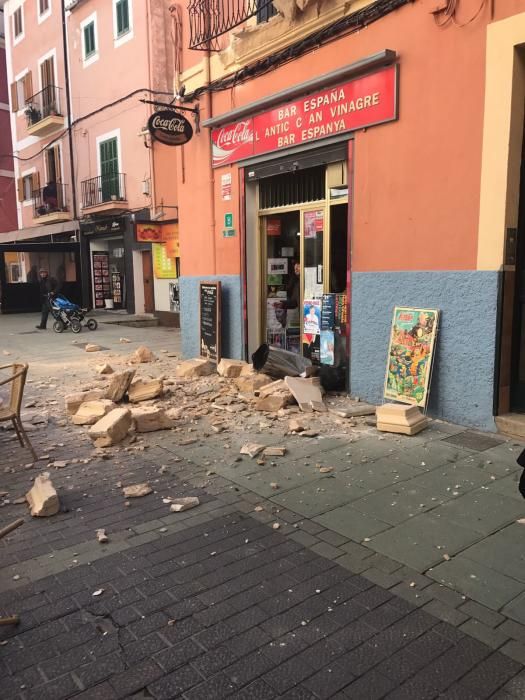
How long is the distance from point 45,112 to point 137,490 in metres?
22.4

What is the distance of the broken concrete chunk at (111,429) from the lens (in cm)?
550

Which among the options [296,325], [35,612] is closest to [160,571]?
[35,612]

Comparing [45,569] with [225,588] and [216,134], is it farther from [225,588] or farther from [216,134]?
[216,134]

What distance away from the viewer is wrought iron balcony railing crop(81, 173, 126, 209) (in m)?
18.9

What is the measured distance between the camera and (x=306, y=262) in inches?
321

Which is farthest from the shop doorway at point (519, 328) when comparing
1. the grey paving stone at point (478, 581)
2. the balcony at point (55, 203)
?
the balcony at point (55, 203)

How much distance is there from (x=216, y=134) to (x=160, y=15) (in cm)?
1009

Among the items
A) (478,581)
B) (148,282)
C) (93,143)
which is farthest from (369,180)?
(93,143)

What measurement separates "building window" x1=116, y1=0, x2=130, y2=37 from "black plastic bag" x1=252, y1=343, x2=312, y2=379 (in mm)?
14612

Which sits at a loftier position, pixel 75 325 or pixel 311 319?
pixel 311 319

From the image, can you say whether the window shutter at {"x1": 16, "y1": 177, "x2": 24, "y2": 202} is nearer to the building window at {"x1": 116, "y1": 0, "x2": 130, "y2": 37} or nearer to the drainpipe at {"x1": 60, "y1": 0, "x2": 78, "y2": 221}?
the drainpipe at {"x1": 60, "y1": 0, "x2": 78, "y2": 221}

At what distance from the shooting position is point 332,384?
23.9ft

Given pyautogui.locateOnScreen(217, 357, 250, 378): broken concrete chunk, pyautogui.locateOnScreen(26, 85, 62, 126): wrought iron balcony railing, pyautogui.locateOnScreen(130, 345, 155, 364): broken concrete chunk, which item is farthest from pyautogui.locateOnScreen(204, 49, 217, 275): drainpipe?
pyautogui.locateOnScreen(26, 85, 62, 126): wrought iron balcony railing

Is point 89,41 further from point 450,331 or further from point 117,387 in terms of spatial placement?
point 450,331
